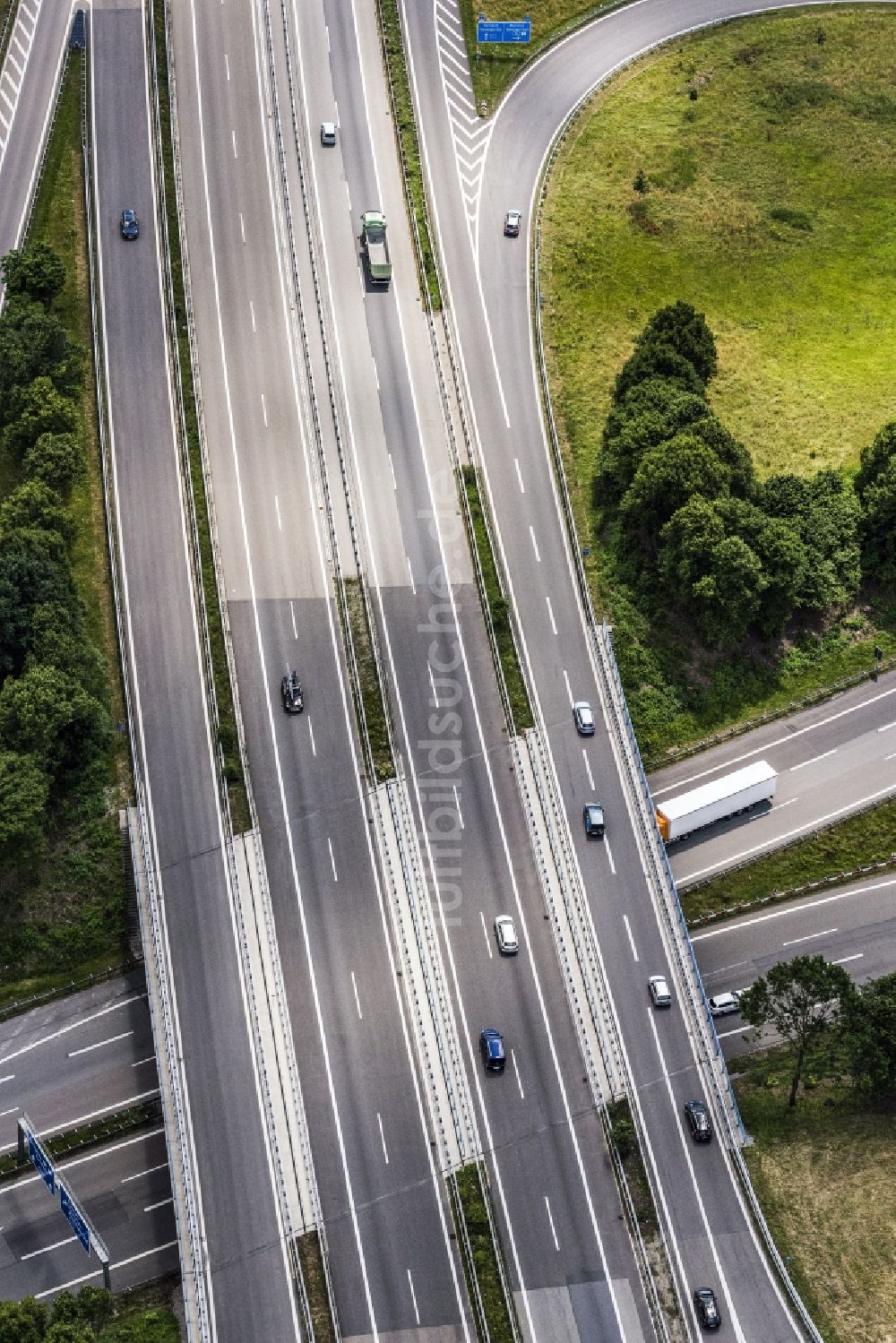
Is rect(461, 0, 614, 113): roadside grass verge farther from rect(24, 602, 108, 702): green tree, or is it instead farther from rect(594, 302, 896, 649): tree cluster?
rect(24, 602, 108, 702): green tree

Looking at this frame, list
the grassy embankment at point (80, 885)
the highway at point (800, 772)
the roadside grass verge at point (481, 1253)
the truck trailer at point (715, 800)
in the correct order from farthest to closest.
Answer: the highway at point (800, 772) < the truck trailer at point (715, 800) < the grassy embankment at point (80, 885) < the roadside grass verge at point (481, 1253)

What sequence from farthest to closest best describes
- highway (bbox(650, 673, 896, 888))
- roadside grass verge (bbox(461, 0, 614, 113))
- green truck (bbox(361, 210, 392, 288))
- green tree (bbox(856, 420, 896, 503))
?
1. roadside grass verge (bbox(461, 0, 614, 113))
2. green truck (bbox(361, 210, 392, 288))
3. green tree (bbox(856, 420, 896, 503))
4. highway (bbox(650, 673, 896, 888))

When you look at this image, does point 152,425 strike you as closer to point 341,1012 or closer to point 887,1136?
point 341,1012

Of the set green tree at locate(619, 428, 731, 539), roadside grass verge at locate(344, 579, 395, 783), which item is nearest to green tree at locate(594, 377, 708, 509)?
green tree at locate(619, 428, 731, 539)

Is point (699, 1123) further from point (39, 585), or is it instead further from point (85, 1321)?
point (39, 585)

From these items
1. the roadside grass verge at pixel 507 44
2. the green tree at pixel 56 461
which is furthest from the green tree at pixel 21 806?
the roadside grass verge at pixel 507 44

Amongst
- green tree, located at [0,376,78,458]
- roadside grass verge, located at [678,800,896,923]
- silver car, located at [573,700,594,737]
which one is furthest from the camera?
green tree, located at [0,376,78,458]

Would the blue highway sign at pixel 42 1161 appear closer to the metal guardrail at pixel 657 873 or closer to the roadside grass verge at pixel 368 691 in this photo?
the roadside grass verge at pixel 368 691
